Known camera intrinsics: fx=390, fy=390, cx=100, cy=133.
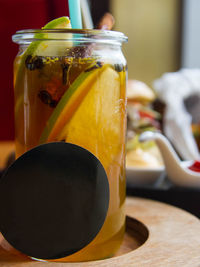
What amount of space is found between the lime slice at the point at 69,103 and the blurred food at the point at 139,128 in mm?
445

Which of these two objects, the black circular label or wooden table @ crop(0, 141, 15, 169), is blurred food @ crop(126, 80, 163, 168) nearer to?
wooden table @ crop(0, 141, 15, 169)

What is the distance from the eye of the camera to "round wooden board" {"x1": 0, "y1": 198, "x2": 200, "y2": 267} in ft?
1.31

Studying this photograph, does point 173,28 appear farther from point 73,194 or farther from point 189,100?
point 73,194

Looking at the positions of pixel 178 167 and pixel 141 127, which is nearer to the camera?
pixel 178 167

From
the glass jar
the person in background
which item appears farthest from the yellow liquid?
the person in background

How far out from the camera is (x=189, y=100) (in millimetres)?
1630

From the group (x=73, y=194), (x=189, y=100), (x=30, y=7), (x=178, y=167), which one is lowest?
(x=189, y=100)

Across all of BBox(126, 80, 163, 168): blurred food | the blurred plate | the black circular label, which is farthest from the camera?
BBox(126, 80, 163, 168): blurred food

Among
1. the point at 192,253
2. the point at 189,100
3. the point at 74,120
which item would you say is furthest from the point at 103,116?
the point at 189,100

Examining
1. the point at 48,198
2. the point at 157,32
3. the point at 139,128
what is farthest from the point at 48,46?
the point at 157,32

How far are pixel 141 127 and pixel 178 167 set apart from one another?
1.40 ft

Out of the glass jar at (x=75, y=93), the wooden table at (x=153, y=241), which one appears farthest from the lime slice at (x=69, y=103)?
the wooden table at (x=153, y=241)

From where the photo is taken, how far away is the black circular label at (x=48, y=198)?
0.39 m

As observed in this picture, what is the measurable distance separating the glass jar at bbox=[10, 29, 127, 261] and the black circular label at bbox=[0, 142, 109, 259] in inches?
1.1
